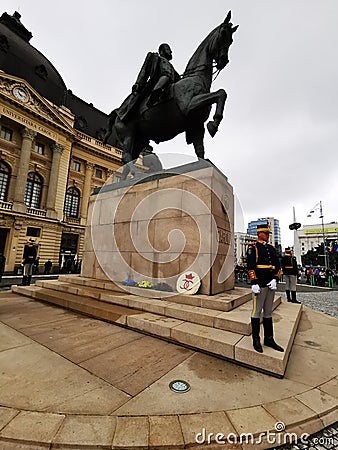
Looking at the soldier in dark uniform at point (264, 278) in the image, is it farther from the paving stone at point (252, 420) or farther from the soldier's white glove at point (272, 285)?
the paving stone at point (252, 420)

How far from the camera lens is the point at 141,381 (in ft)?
9.03

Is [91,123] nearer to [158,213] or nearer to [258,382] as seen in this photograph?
[158,213]

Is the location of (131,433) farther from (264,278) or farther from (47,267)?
(47,267)

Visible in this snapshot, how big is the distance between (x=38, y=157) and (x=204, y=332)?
1466 inches

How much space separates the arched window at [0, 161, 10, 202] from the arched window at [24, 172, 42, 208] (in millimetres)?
2424

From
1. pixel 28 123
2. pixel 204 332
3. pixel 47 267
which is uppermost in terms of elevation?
pixel 28 123

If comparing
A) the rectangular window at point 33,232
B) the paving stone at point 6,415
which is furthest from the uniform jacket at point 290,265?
the rectangular window at point 33,232

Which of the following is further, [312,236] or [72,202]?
[312,236]

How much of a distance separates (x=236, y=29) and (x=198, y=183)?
4747 mm

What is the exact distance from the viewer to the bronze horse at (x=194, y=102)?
6.43 metres

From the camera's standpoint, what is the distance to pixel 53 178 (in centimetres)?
3338

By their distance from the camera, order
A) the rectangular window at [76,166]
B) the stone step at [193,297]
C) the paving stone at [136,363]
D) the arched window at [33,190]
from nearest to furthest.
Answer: the paving stone at [136,363] → the stone step at [193,297] → the arched window at [33,190] → the rectangular window at [76,166]

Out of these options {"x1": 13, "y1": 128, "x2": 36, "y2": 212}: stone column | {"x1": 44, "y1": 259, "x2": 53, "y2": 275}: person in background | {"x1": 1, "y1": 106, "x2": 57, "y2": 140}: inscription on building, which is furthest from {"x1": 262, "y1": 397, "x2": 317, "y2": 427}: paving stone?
{"x1": 1, "y1": 106, "x2": 57, "y2": 140}: inscription on building

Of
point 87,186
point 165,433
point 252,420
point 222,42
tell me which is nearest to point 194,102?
point 222,42
